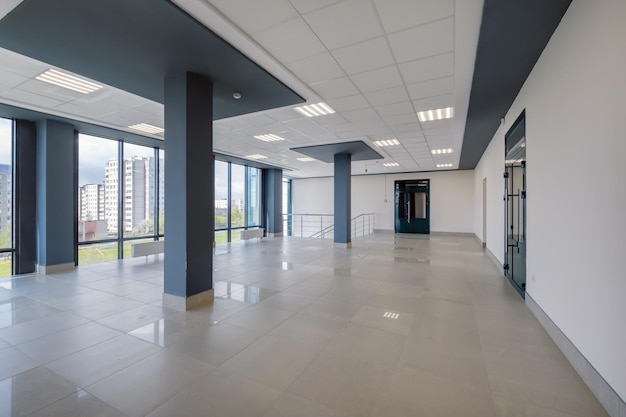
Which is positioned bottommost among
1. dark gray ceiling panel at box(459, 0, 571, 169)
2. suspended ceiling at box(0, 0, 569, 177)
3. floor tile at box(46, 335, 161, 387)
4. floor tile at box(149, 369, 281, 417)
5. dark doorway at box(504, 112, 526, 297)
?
floor tile at box(46, 335, 161, 387)

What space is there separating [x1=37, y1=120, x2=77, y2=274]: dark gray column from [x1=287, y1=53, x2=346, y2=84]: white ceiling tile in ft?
19.6

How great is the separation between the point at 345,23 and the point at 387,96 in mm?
2094

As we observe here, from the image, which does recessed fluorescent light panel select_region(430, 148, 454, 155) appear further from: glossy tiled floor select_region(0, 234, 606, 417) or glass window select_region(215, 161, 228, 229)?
glass window select_region(215, 161, 228, 229)

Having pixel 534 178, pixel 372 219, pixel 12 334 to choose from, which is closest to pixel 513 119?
pixel 534 178

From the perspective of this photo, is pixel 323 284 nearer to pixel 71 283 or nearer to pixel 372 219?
pixel 71 283

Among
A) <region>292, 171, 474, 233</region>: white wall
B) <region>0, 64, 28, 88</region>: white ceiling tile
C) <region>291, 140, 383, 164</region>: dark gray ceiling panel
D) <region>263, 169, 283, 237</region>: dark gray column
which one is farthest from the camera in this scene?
<region>292, 171, 474, 233</region>: white wall

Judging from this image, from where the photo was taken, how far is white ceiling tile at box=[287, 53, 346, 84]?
358cm

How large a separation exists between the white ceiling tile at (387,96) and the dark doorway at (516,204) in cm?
179

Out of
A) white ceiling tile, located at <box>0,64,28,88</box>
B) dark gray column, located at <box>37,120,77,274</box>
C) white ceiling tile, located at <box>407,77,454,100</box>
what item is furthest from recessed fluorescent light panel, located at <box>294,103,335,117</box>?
dark gray column, located at <box>37,120,77,274</box>

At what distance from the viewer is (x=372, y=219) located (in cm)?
1572

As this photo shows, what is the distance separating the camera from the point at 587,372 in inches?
85.4

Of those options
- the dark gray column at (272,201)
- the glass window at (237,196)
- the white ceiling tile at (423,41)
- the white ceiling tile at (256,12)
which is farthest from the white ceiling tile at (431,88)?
the dark gray column at (272,201)

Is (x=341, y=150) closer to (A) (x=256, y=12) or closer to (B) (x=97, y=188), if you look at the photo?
(A) (x=256, y=12)

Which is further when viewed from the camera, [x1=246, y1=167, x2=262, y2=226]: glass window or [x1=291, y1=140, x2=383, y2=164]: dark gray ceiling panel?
[x1=246, y1=167, x2=262, y2=226]: glass window
